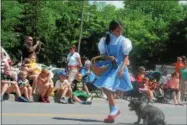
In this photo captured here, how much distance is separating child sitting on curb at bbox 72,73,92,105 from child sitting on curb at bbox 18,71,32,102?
1304mm

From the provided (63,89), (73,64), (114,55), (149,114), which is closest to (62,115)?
(114,55)

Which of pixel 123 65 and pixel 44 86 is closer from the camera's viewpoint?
pixel 123 65

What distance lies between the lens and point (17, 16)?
47812 millimetres

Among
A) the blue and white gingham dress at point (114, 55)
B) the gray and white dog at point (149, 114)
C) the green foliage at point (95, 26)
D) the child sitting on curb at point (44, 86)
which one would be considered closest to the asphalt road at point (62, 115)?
the gray and white dog at point (149, 114)

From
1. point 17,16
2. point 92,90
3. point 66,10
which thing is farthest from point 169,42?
point 92,90

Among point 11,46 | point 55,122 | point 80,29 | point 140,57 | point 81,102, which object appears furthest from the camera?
point 140,57

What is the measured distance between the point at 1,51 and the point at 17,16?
35523mm

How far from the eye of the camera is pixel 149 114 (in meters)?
9.30

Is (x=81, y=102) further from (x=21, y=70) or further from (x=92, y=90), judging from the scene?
(x=92, y=90)

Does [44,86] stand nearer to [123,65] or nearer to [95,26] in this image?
[123,65]

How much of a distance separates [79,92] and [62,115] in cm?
419

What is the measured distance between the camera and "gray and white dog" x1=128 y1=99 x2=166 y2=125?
363 inches

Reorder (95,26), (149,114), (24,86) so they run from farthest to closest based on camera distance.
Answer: (95,26), (24,86), (149,114)

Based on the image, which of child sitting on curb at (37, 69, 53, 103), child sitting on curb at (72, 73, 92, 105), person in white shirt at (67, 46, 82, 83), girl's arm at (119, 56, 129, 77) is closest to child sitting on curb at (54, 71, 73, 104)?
child sitting on curb at (72, 73, 92, 105)
